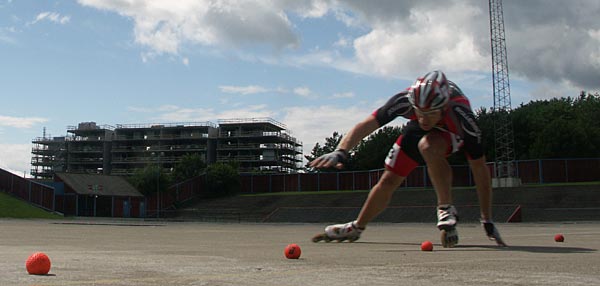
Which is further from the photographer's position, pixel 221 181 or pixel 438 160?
pixel 221 181

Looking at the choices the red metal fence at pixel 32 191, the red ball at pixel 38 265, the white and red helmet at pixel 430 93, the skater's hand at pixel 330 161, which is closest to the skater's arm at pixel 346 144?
the skater's hand at pixel 330 161

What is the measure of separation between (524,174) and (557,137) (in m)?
15.8

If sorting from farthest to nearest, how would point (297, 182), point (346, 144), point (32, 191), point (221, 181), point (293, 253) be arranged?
point (297, 182), point (221, 181), point (32, 191), point (346, 144), point (293, 253)

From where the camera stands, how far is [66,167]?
138m

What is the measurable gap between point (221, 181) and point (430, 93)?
70.6 meters

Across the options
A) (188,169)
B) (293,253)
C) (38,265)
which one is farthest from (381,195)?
(188,169)

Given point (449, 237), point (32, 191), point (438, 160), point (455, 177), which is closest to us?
point (438, 160)

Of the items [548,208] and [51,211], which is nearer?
[548,208]

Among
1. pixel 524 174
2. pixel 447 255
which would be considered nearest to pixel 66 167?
pixel 524 174

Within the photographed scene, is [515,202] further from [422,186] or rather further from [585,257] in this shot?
[585,257]

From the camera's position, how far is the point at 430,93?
6.86 meters

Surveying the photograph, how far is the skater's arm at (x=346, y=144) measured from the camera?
671 centimetres

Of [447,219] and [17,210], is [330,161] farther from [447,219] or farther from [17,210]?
[17,210]

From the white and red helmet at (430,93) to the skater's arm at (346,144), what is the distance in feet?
2.06
